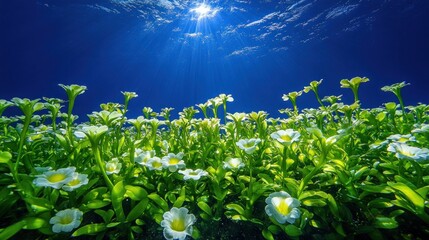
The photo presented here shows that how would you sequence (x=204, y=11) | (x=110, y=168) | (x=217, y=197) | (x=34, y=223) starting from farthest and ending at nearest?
(x=204, y=11)
(x=110, y=168)
(x=217, y=197)
(x=34, y=223)

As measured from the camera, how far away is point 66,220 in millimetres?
1188

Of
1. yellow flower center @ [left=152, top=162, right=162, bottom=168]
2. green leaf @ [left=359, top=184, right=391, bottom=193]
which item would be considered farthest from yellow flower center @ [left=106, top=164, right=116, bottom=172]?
green leaf @ [left=359, top=184, right=391, bottom=193]

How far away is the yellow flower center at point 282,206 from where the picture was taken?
1.23 metres

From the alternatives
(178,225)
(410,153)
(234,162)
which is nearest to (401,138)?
(410,153)

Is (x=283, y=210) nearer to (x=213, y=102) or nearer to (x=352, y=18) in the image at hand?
(x=213, y=102)

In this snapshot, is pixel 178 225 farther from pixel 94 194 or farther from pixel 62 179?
pixel 62 179

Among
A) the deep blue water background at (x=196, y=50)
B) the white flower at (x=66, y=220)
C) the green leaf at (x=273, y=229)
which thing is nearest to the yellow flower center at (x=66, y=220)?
the white flower at (x=66, y=220)

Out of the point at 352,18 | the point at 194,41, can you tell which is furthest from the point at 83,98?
the point at 352,18

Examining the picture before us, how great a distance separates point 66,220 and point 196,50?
33.9m

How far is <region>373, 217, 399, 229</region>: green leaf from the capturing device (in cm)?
117

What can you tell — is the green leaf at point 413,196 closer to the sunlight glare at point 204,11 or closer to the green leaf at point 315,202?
the green leaf at point 315,202

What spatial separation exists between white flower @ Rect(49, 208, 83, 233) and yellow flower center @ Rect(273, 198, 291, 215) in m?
1.08

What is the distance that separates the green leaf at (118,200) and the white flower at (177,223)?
272mm

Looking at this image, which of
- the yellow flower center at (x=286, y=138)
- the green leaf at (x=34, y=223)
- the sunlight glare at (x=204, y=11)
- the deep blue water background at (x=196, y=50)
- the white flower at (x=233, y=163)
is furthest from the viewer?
the deep blue water background at (x=196, y=50)
